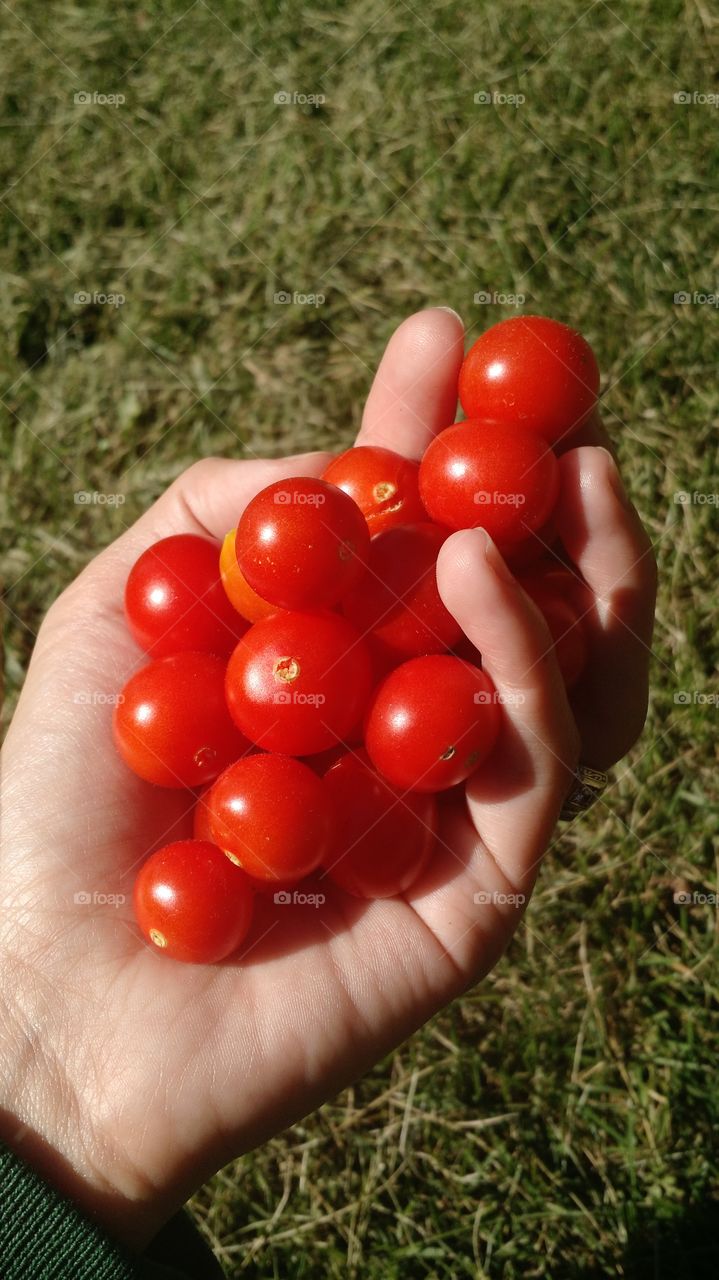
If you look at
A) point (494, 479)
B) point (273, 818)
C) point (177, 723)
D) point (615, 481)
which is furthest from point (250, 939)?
point (615, 481)

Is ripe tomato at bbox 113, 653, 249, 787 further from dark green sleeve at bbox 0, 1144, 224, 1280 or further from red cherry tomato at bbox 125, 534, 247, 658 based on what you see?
dark green sleeve at bbox 0, 1144, 224, 1280

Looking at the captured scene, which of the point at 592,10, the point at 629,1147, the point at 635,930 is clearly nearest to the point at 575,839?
the point at 635,930

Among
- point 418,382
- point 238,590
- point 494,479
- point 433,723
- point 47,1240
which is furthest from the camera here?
point 418,382

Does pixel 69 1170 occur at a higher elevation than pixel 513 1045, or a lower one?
higher

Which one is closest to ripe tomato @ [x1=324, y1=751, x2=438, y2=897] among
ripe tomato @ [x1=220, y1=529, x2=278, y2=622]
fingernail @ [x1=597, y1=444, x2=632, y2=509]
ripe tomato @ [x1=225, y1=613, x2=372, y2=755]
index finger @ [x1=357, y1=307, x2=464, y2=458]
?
ripe tomato @ [x1=225, y1=613, x2=372, y2=755]

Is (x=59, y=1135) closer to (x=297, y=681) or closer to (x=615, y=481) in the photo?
(x=297, y=681)

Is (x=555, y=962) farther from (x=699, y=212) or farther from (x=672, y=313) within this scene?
(x=699, y=212)

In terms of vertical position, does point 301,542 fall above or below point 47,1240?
above
